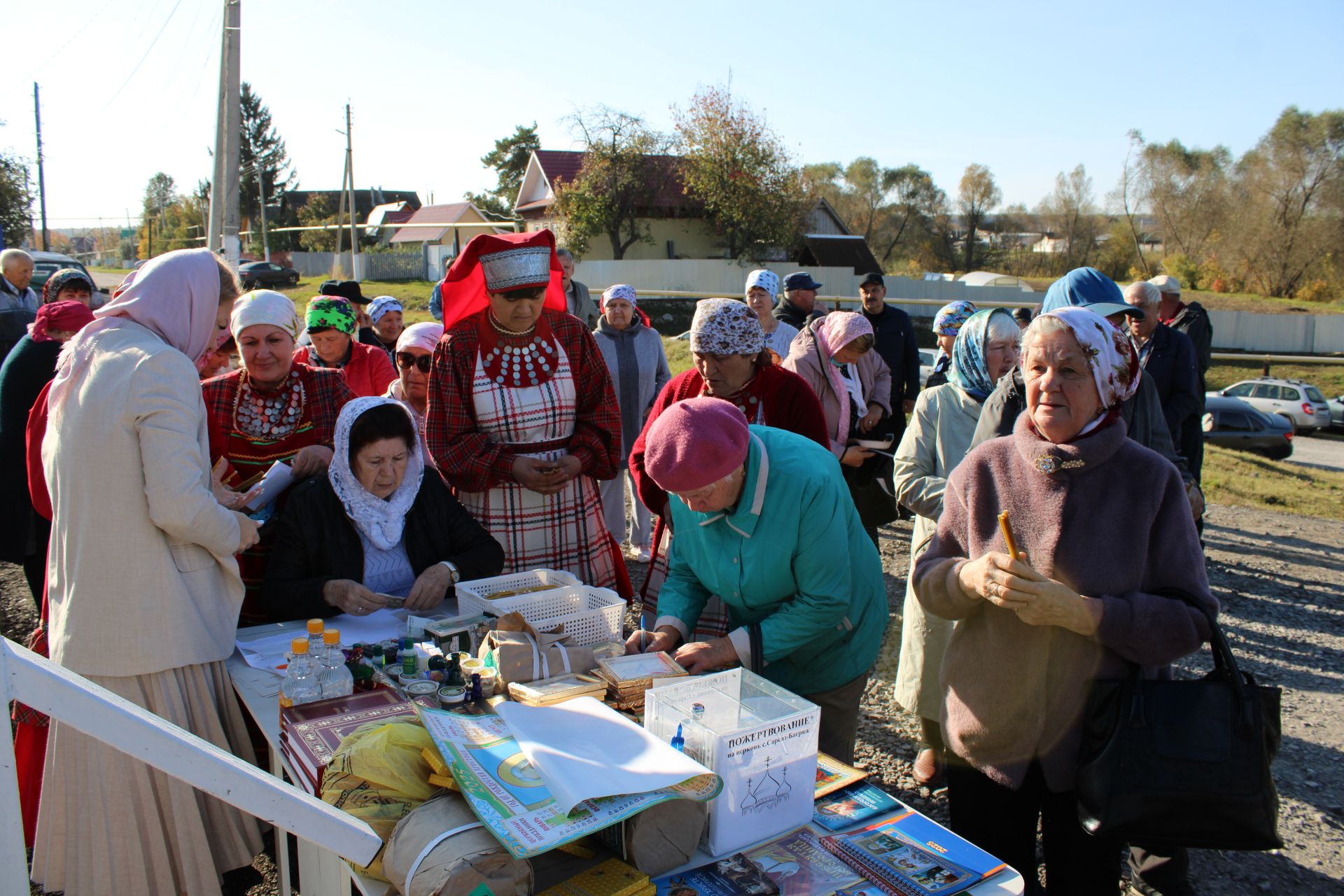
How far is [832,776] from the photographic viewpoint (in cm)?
184

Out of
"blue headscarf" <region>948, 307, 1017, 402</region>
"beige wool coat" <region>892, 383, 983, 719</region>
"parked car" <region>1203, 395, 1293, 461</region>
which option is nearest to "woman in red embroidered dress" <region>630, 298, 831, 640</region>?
"beige wool coat" <region>892, 383, 983, 719</region>

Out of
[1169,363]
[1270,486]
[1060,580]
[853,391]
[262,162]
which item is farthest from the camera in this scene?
[262,162]

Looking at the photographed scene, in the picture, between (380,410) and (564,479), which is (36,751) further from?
(564,479)

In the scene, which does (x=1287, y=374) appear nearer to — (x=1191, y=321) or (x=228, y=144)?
(x=1191, y=321)

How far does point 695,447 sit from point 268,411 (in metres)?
1.98

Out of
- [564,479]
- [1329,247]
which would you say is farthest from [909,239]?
[564,479]

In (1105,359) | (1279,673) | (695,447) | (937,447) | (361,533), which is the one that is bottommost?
(1279,673)

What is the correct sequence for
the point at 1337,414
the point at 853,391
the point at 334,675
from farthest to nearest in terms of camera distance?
the point at 1337,414 < the point at 853,391 < the point at 334,675

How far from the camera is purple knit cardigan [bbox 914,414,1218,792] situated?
1.86 m

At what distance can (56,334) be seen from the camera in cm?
397

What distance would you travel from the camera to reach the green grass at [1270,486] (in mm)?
8477

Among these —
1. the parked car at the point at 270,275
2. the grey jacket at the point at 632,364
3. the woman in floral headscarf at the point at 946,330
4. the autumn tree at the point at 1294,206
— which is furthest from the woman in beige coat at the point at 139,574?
the autumn tree at the point at 1294,206

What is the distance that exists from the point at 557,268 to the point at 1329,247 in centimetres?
4386

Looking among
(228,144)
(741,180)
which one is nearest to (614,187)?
(741,180)
